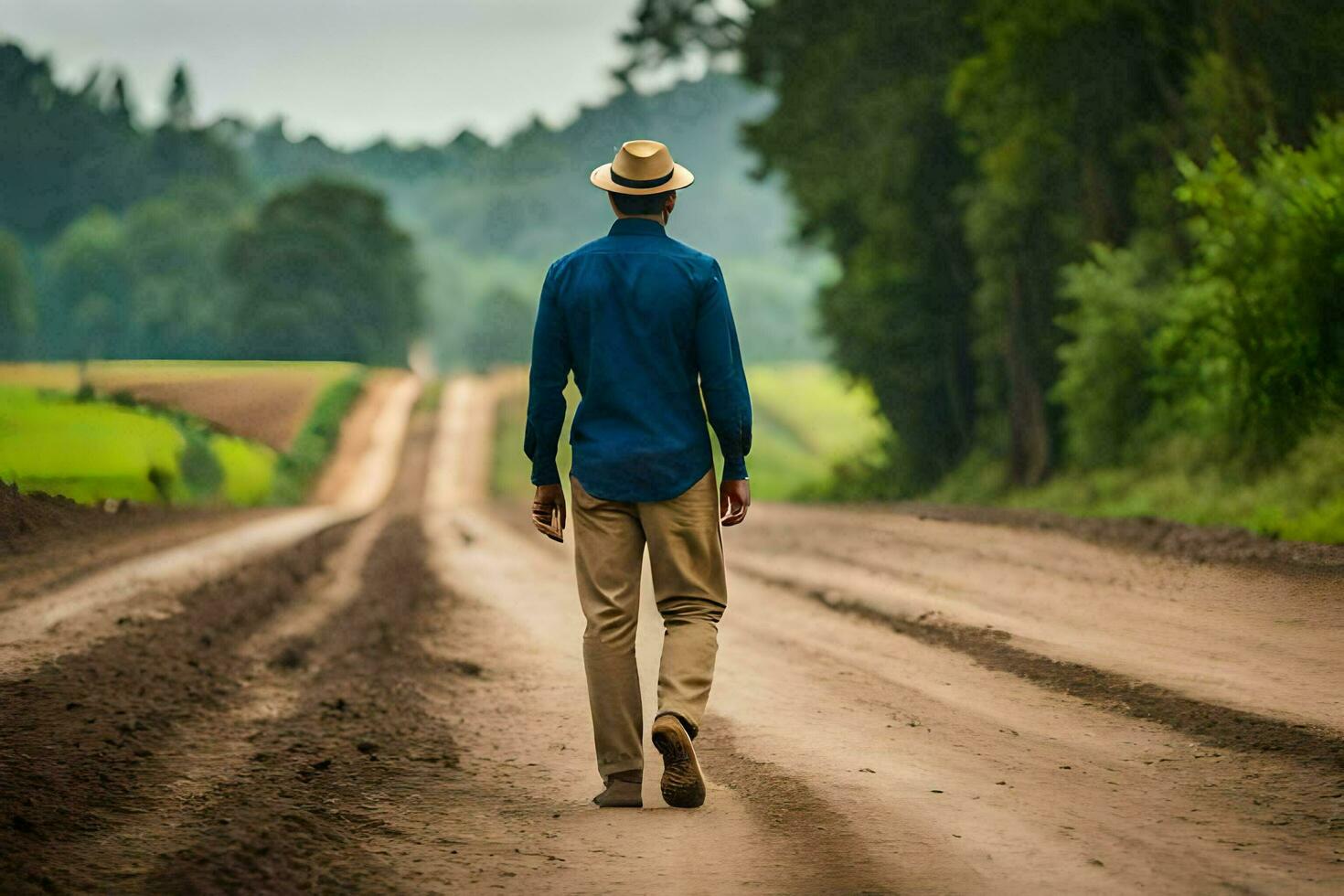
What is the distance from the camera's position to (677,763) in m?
5.34

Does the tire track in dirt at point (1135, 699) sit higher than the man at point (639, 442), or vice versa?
the man at point (639, 442)

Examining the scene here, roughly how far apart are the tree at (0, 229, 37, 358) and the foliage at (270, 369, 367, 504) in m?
12.9

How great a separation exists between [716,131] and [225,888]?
13891cm

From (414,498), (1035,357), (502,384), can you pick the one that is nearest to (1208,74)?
(1035,357)

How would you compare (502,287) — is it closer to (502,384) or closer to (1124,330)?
(502,384)

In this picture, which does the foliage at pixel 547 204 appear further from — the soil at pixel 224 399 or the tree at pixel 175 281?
the soil at pixel 224 399

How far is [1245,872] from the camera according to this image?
4.31 meters

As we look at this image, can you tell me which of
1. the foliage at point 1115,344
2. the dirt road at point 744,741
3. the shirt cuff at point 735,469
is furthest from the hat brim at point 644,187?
the foliage at point 1115,344

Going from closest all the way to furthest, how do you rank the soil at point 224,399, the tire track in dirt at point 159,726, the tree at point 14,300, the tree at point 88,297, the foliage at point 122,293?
the tire track in dirt at point 159,726 → the tree at point 14,300 → the soil at point 224,399 → the tree at point 88,297 → the foliage at point 122,293

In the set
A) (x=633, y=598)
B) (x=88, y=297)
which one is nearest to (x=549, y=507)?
(x=633, y=598)

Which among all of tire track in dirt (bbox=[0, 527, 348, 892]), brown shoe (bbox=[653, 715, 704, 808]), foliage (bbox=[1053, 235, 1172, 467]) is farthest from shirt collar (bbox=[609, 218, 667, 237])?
foliage (bbox=[1053, 235, 1172, 467])

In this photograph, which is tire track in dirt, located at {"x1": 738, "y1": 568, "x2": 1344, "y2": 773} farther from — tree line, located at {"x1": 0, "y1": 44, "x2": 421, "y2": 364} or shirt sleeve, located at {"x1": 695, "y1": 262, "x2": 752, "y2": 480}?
tree line, located at {"x1": 0, "y1": 44, "x2": 421, "y2": 364}

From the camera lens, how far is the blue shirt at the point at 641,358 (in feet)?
17.9

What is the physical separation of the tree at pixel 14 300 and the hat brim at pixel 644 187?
3363 mm
